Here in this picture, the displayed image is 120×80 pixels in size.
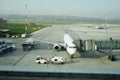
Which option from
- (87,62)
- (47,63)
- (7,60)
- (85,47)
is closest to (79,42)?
(85,47)

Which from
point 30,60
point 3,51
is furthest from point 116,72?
point 3,51

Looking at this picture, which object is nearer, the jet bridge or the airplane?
the airplane

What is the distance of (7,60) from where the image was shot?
1705 inches

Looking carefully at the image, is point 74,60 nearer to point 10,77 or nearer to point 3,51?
point 3,51

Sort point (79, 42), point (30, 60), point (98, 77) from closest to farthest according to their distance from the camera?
point (98, 77) < point (30, 60) < point (79, 42)

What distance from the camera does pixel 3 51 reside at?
51.1 metres

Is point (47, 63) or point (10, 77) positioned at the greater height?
point (10, 77)

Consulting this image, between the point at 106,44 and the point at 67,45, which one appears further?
the point at 106,44

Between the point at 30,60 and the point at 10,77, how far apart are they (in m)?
31.1

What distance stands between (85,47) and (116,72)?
1292 inches

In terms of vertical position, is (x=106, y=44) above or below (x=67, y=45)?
below

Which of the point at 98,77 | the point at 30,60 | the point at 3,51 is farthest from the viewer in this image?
the point at 3,51

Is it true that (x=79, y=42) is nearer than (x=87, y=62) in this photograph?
No

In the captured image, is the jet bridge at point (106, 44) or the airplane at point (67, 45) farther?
the jet bridge at point (106, 44)
